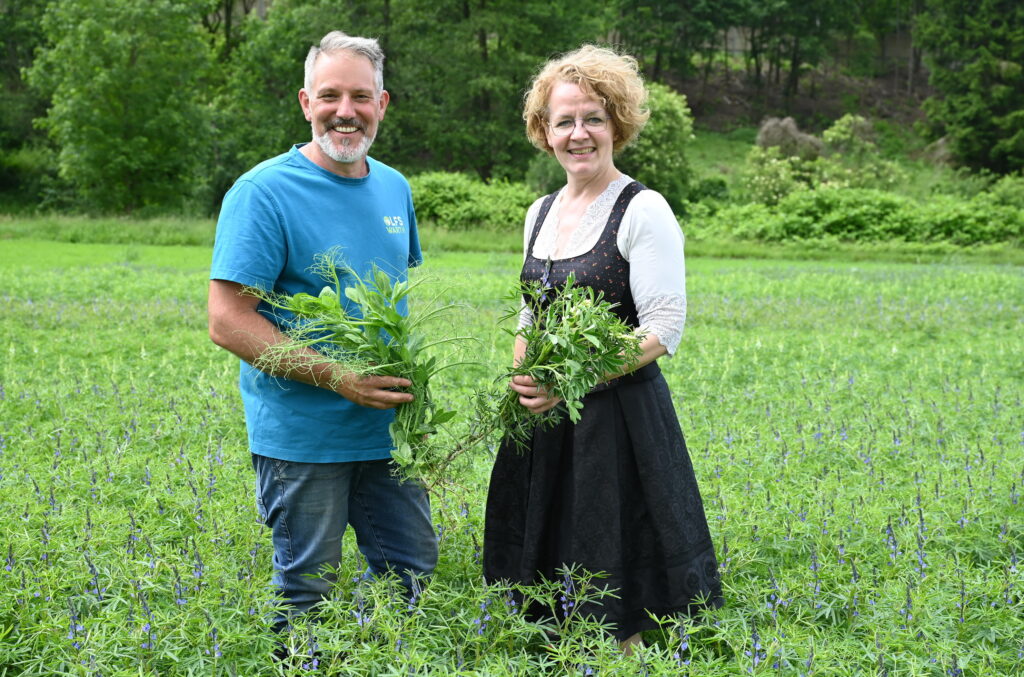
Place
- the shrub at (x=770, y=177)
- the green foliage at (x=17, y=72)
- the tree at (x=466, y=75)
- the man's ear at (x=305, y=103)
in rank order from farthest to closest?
1. the green foliage at (x=17, y=72)
2. the tree at (x=466, y=75)
3. the shrub at (x=770, y=177)
4. the man's ear at (x=305, y=103)

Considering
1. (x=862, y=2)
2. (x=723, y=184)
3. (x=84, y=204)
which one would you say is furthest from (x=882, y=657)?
(x=862, y=2)

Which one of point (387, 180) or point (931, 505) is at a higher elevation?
point (387, 180)

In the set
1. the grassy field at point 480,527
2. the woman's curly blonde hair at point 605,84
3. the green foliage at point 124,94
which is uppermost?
the green foliage at point 124,94

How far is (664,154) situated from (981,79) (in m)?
17.1

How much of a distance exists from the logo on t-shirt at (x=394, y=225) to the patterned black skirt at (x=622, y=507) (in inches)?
39.4

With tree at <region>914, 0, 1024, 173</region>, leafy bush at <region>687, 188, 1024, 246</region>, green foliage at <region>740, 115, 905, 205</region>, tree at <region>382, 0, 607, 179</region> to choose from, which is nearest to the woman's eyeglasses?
leafy bush at <region>687, 188, 1024, 246</region>

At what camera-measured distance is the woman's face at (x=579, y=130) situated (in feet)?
11.5

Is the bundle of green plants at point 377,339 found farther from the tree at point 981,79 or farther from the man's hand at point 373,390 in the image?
the tree at point 981,79

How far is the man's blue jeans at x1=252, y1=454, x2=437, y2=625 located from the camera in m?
3.43

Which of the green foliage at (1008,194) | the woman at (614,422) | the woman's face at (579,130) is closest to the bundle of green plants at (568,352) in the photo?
the woman at (614,422)

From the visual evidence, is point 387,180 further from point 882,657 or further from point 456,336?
point 882,657

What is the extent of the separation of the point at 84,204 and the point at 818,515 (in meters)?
38.6

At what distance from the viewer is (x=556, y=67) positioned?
3600mm

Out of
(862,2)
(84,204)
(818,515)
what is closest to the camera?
(818,515)
